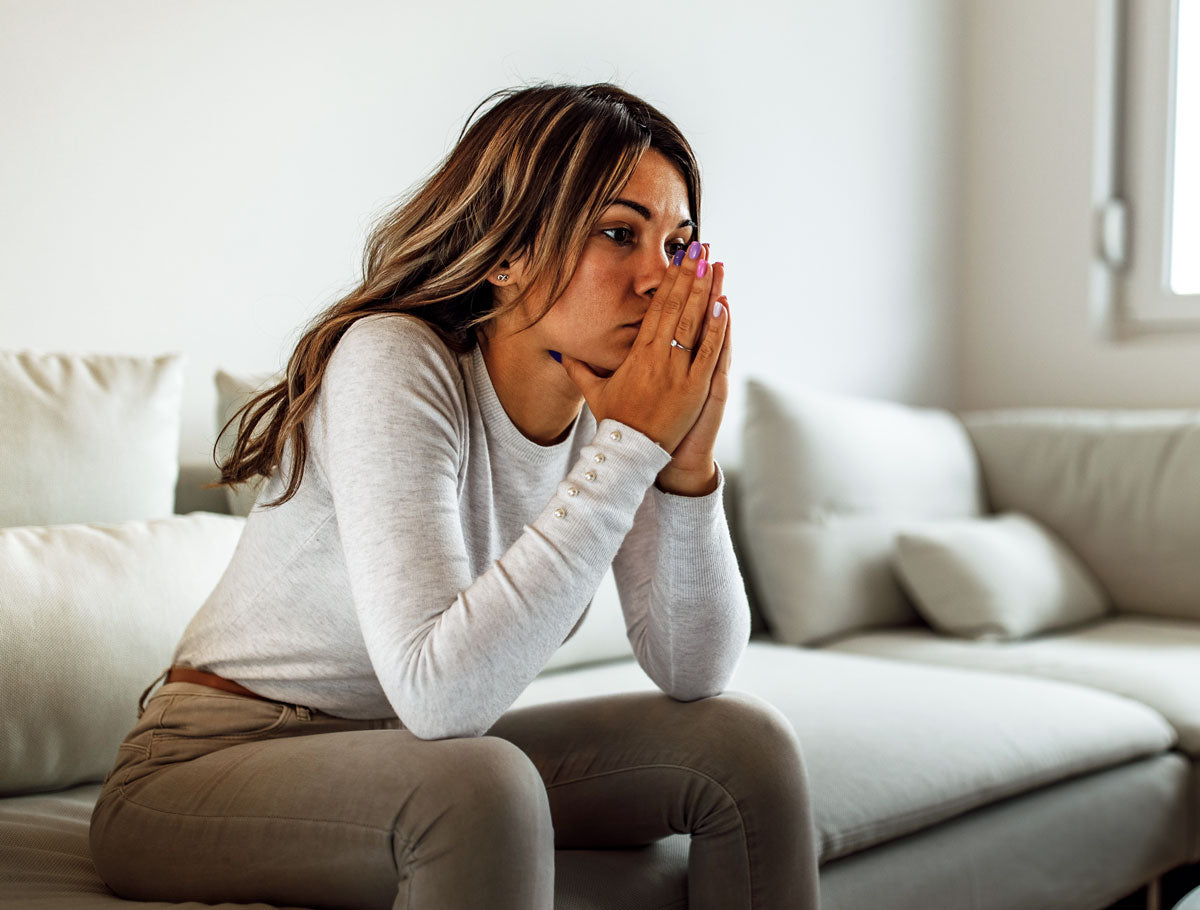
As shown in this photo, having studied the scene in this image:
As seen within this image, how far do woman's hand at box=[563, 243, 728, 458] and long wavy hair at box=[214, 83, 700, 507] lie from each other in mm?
88

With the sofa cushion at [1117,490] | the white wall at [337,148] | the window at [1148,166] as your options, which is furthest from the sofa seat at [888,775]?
the window at [1148,166]

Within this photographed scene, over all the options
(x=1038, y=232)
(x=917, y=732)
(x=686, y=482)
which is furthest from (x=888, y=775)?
(x=1038, y=232)

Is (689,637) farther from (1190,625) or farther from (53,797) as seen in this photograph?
(1190,625)

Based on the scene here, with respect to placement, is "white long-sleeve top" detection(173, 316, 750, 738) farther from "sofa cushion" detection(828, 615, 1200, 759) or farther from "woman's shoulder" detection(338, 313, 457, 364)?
"sofa cushion" detection(828, 615, 1200, 759)

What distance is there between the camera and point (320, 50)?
79.7 inches

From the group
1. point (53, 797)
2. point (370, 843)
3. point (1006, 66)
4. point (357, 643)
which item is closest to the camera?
point (370, 843)

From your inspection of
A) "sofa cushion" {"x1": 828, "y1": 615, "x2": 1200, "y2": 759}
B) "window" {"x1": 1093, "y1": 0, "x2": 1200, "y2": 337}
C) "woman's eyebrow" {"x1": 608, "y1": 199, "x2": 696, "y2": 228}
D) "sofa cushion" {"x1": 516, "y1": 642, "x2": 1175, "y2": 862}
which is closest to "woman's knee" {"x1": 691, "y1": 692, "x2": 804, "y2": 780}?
"sofa cushion" {"x1": 516, "y1": 642, "x2": 1175, "y2": 862}

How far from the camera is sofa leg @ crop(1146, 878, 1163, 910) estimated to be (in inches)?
72.1

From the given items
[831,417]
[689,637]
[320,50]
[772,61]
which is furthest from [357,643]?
[772,61]

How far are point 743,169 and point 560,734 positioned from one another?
1.79m

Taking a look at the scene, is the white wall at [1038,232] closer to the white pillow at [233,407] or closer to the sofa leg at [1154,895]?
the sofa leg at [1154,895]

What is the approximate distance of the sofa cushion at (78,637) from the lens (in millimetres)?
1284

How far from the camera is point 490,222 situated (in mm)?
1145

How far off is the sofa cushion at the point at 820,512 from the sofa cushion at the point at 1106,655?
3.0 inches
